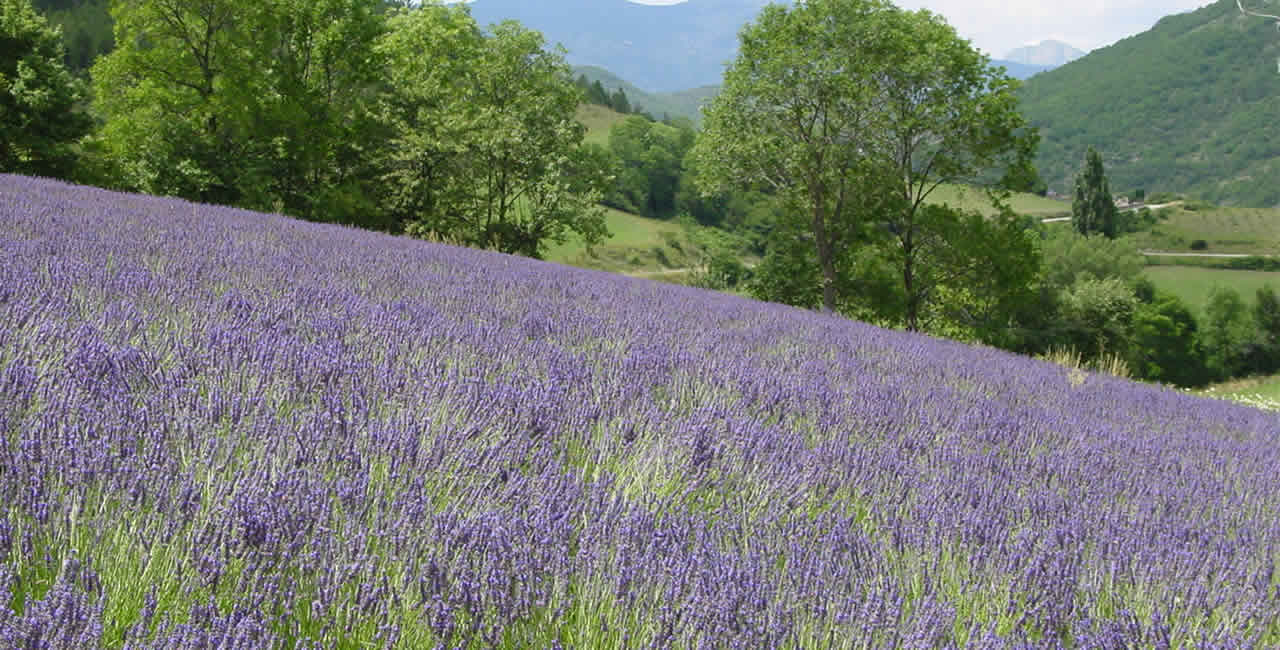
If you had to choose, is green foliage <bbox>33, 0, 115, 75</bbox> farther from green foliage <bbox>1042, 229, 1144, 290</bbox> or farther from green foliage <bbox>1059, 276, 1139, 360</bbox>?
green foliage <bbox>1042, 229, 1144, 290</bbox>

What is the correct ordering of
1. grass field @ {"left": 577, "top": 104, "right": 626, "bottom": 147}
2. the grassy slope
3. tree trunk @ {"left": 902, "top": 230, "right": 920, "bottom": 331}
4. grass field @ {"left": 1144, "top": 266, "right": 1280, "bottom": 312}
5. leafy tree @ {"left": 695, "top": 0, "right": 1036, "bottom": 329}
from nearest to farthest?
leafy tree @ {"left": 695, "top": 0, "right": 1036, "bottom": 329} < tree trunk @ {"left": 902, "top": 230, "right": 920, "bottom": 331} < grass field @ {"left": 1144, "top": 266, "right": 1280, "bottom": 312} < the grassy slope < grass field @ {"left": 577, "top": 104, "right": 626, "bottom": 147}

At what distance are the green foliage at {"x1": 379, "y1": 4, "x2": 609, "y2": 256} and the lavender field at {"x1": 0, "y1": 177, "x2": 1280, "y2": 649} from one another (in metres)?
22.3

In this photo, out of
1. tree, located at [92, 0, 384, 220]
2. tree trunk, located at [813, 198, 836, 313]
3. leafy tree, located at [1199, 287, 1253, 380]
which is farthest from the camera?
leafy tree, located at [1199, 287, 1253, 380]

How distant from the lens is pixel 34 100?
57.9ft

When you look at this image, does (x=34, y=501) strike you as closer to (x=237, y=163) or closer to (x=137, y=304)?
(x=137, y=304)

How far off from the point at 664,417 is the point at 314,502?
1.30 m

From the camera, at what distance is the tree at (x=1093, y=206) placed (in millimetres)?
93500

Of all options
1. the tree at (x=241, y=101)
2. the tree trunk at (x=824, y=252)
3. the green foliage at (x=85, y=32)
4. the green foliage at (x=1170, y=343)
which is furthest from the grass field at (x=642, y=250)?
the green foliage at (x=85, y=32)

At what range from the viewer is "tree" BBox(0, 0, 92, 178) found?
17688 mm

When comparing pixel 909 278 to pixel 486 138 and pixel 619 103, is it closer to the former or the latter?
pixel 486 138

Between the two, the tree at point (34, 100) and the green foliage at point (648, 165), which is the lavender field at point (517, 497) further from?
the green foliage at point (648, 165)

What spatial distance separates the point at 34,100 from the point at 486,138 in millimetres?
12182

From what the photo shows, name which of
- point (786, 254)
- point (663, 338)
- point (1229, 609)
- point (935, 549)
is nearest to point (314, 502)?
point (935, 549)

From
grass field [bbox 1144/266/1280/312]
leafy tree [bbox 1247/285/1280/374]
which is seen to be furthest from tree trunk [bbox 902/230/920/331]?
leafy tree [bbox 1247/285/1280/374]
